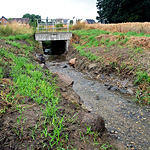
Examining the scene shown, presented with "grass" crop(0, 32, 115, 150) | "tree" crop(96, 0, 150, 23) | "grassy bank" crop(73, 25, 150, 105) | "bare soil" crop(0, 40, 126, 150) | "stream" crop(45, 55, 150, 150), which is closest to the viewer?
"bare soil" crop(0, 40, 126, 150)

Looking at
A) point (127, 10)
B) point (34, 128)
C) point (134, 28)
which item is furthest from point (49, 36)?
point (127, 10)

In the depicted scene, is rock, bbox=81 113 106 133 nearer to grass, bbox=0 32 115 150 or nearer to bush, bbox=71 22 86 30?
grass, bbox=0 32 115 150

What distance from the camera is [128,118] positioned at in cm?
465

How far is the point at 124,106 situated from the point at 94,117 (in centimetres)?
234

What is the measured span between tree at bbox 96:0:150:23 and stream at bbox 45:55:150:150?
25.0 metres

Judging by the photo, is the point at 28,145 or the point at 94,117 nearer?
the point at 28,145

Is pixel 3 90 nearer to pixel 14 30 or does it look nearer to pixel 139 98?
pixel 139 98

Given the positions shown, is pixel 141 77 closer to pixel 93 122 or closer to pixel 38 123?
pixel 93 122

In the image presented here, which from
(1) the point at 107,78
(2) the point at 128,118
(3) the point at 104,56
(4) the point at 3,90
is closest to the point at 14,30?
(3) the point at 104,56

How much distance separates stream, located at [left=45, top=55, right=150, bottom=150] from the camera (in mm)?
3784

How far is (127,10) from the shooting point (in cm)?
3003

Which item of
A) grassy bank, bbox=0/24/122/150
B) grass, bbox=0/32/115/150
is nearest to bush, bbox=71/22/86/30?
grass, bbox=0/32/115/150

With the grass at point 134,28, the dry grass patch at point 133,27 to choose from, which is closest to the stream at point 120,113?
the grass at point 134,28

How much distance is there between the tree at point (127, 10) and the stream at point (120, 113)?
25.0 meters
